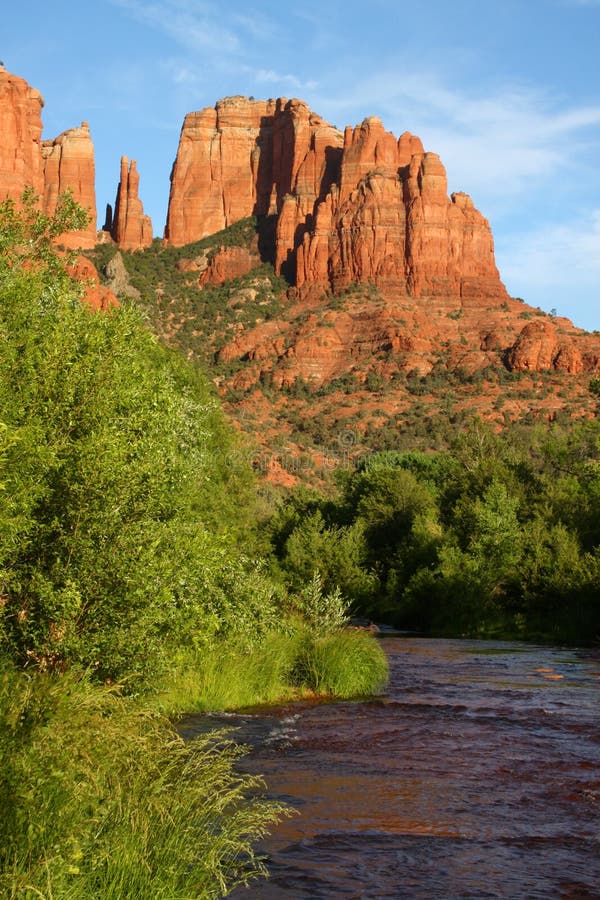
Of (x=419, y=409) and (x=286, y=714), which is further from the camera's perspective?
(x=419, y=409)

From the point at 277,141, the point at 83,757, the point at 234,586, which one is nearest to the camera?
the point at 83,757

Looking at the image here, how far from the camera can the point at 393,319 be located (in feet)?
360

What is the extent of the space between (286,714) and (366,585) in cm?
2987

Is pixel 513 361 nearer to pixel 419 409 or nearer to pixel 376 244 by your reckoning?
pixel 419 409

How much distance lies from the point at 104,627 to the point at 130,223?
488ft

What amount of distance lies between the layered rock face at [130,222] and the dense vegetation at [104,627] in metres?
138

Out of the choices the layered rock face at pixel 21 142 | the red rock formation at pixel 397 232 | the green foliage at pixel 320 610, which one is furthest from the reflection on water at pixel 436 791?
the red rock formation at pixel 397 232

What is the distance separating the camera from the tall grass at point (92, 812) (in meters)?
5.40

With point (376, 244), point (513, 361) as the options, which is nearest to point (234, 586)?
point (513, 361)

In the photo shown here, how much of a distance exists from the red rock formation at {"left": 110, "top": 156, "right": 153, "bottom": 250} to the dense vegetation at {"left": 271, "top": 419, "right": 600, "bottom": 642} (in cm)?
9932

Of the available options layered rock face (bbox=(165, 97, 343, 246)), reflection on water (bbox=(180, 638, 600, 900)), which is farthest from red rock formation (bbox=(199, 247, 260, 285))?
reflection on water (bbox=(180, 638, 600, 900))

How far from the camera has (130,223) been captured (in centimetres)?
15138

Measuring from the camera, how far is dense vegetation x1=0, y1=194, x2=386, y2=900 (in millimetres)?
5750

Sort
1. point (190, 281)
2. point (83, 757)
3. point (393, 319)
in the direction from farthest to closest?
1. point (190, 281)
2. point (393, 319)
3. point (83, 757)
